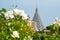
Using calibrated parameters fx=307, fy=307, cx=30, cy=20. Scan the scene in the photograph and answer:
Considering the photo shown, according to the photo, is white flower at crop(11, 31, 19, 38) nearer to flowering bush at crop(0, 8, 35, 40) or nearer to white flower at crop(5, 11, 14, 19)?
flowering bush at crop(0, 8, 35, 40)

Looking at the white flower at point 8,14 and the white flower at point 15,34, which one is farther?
the white flower at point 8,14

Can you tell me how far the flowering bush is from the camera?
5629 millimetres

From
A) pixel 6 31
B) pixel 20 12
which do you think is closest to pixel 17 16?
pixel 20 12

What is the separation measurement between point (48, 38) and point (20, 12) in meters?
0.75

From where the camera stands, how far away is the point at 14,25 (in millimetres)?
6047

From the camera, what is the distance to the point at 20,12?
6.08 m

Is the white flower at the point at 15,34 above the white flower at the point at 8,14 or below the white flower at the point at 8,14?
below

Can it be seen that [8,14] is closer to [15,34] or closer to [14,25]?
[14,25]

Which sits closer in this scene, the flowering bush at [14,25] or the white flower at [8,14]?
the flowering bush at [14,25]

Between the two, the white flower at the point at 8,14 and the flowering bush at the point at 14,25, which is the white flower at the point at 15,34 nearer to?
the flowering bush at the point at 14,25

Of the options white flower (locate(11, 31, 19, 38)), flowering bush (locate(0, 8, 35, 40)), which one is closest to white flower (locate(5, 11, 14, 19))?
flowering bush (locate(0, 8, 35, 40))

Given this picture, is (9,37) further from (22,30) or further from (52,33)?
(52,33)

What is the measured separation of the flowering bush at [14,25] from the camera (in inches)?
222

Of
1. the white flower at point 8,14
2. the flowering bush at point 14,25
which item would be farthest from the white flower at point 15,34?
the white flower at point 8,14
